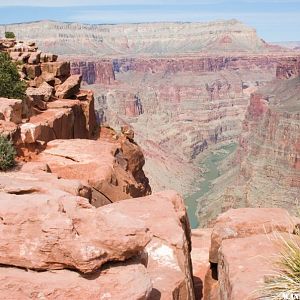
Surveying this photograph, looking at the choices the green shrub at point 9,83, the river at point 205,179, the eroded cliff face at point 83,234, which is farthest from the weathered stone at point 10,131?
the river at point 205,179

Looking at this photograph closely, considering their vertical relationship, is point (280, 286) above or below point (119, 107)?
above

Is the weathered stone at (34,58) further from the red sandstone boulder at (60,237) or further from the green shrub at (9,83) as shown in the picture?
the red sandstone boulder at (60,237)

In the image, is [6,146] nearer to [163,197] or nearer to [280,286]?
[163,197]

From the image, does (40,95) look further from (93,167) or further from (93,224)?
(93,224)

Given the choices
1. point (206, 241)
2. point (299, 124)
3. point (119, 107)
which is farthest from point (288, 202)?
point (119, 107)

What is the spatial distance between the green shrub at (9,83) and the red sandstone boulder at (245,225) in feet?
40.0

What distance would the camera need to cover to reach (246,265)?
28.1 ft

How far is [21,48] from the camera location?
3300 centimetres

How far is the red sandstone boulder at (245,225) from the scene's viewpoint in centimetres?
1103

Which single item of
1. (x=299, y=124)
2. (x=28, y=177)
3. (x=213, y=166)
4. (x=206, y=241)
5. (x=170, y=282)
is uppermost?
(x=28, y=177)

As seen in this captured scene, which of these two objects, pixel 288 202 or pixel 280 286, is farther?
pixel 288 202

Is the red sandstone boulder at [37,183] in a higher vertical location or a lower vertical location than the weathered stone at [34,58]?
lower

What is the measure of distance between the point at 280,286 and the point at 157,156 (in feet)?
473

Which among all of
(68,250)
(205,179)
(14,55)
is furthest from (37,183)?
(205,179)
